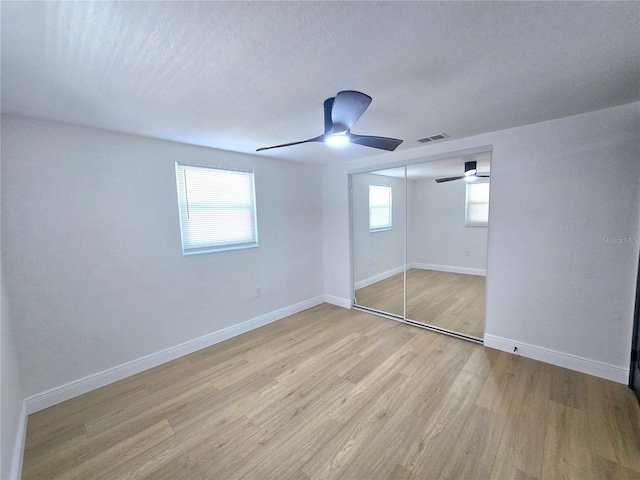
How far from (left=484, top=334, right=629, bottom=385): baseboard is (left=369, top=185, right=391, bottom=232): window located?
90.0 inches

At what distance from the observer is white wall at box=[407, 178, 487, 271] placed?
381cm

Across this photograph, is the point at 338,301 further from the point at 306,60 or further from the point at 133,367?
the point at 306,60

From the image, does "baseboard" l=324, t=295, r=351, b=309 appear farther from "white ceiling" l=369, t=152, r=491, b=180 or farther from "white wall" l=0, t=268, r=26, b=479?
"white wall" l=0, t=268, r=26, b=479

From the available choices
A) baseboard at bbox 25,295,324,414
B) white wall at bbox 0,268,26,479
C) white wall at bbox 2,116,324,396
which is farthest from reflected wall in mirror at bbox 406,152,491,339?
white wall at bbox 0,268,26,479

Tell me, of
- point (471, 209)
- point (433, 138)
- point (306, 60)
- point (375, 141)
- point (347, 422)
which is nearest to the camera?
point (306, 60)

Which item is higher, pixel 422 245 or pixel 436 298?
pixel 422 245

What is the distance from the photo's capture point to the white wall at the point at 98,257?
2.06 metres

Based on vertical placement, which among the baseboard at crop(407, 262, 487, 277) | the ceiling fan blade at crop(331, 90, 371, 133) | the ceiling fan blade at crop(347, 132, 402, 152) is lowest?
the baseboard at crop(407, 262, 487, 277)

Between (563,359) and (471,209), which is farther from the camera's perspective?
(471,209)

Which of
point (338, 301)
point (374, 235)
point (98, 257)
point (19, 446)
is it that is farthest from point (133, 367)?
point (374, 235)

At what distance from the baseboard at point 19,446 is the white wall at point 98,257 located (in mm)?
208

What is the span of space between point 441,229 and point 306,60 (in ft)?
11.9

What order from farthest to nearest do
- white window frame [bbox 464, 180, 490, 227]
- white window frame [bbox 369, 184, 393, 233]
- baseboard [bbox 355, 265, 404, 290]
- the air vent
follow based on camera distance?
1. baseboard [bbox 355, 265, 404, 290]
2. white window frame [bbox 369, 184, 393, 233]
3. white window frame [bbox 464, 180, 490, 227]
4. the air vent

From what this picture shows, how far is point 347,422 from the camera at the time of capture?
1.92 metres
